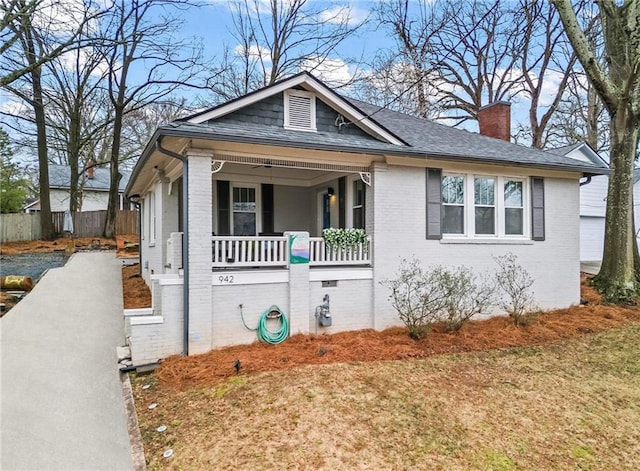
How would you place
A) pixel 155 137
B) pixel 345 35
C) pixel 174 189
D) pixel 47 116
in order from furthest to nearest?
pixel 47 116 → pixel 345 35 → pixel 174 189 → pixel 155 137

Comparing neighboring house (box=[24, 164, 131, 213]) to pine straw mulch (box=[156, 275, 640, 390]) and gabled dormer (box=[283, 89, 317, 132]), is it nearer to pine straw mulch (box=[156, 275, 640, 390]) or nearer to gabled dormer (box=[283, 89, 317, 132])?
gabled dormer (box=[283, 89, 317, 132])

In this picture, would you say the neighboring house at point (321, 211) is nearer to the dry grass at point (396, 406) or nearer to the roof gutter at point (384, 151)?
the roof gutter at point (384, 151)

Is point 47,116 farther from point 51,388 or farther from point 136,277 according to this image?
point 51,388

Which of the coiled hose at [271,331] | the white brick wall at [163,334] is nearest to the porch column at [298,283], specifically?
the coiled hose at [271,331]

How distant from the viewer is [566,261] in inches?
382

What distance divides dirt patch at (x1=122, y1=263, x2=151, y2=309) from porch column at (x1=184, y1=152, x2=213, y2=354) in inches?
131

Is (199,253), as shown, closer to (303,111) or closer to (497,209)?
(303,111)

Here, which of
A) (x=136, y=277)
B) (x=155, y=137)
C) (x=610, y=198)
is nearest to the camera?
(x=155, y=137)

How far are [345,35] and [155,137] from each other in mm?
13968

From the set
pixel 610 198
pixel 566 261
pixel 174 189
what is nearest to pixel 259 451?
pixel 174 189

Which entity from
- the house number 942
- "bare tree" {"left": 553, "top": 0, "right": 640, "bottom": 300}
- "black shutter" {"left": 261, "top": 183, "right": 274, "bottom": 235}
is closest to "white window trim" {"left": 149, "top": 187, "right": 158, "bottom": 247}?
"black shutter" {"left": 261, "top": 183, "right": 274, "bottom": 235}

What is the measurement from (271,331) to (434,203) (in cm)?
405

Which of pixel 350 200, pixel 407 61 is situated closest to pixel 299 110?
pixel 350 200

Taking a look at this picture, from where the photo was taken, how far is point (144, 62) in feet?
65.7
